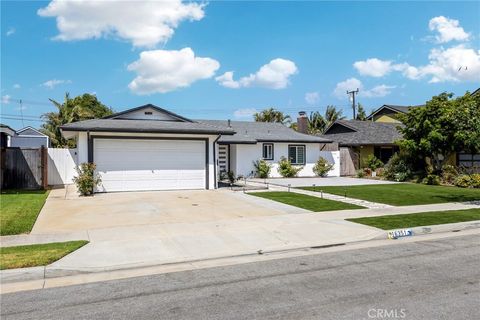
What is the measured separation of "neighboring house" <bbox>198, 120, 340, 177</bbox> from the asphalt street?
1883 cm

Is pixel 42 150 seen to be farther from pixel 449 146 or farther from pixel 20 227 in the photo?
pixel 449 146

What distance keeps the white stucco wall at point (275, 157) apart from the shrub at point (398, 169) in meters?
3.77

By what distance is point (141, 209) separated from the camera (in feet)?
42.6

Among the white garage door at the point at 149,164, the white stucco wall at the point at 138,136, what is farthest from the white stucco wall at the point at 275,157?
the white garage door at the point at 149,164

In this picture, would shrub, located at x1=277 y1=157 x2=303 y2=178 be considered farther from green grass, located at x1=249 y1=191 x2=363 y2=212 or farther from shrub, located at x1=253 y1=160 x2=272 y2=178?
green grass, located at x1=249 y1=191 x2=363 y2=212

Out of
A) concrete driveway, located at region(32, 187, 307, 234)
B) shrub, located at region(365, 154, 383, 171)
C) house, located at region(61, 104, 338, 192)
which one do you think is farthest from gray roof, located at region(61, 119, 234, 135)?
shrub, located at region(365, 154, 383, 171)

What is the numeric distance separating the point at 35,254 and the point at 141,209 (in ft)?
18.6

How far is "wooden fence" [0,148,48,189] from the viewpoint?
18.9 m

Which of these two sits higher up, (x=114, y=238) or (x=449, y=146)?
(x=449, y=146)

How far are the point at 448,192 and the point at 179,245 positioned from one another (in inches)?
591

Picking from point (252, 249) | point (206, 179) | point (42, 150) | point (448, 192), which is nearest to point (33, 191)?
point (42, 150)

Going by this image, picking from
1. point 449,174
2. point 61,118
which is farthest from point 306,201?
point 61,118

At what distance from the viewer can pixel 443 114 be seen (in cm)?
2292

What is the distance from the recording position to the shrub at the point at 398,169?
2569cm
